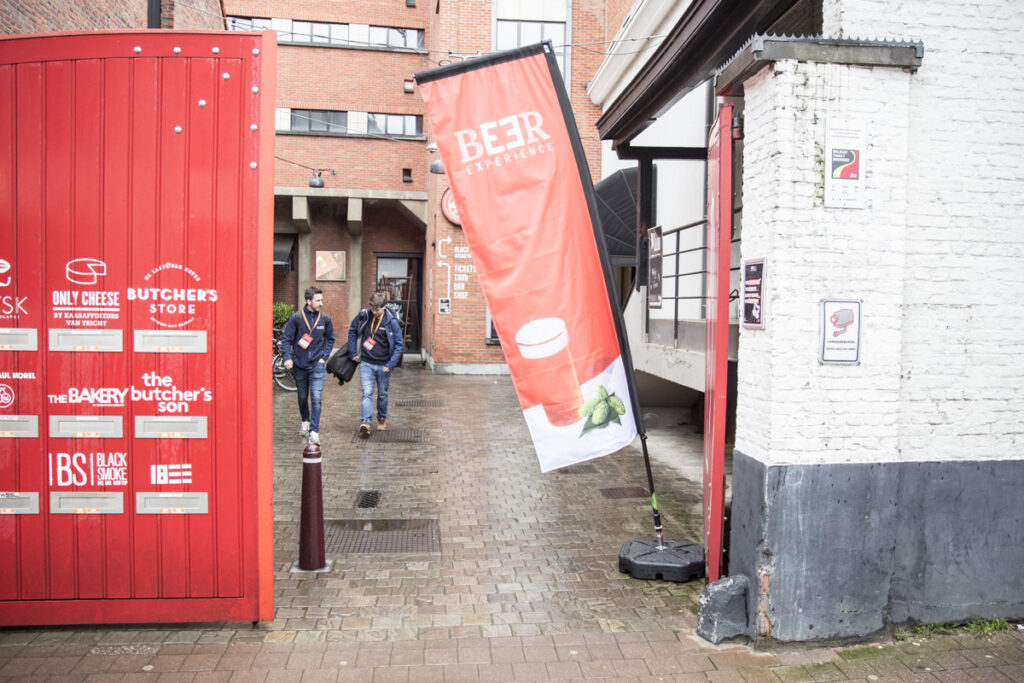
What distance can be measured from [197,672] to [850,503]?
3.49 metres

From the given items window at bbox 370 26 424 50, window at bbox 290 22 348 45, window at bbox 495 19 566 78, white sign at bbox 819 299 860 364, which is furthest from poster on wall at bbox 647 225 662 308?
window at bbox 290 22 348 45

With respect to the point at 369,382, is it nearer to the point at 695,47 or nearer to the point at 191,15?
the point at 695,47

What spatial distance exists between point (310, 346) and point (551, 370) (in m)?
5.41

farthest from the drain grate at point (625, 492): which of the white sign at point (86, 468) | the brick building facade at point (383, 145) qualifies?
the brick building facade at point (383, 145)

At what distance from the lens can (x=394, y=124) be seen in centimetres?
2225

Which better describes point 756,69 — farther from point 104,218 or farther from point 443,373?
point 443,373

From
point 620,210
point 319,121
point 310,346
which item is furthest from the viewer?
point 319,121

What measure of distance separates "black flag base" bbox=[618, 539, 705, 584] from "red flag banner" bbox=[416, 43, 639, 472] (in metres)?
0.95

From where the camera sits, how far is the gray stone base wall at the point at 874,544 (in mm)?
4152

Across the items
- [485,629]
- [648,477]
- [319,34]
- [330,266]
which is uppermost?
[319,34]

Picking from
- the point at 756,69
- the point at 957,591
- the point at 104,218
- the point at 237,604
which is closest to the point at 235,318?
the point at 104,218

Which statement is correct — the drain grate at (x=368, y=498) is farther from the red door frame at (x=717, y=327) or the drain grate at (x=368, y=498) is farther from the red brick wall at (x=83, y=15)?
the red brick wall at (x=83, y=15)

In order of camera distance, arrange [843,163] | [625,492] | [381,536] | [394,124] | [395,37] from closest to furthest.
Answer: [843,163] < [381,536] < [625,492] < [394,124] < [395,37]

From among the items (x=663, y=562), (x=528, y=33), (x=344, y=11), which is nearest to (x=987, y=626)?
(x=663, y=562)
